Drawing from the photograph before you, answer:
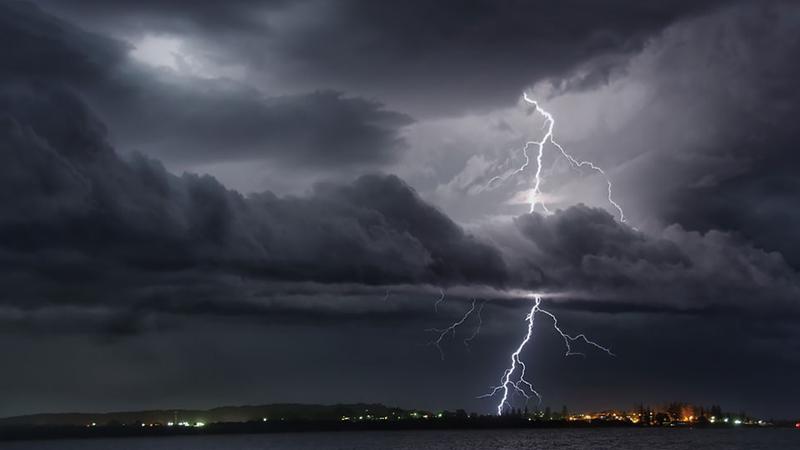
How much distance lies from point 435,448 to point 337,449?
21684mm

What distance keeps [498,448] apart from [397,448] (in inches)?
847

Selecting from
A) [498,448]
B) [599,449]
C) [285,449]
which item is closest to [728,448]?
[599,449]

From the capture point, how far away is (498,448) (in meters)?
169

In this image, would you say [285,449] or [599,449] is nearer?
[599,449]

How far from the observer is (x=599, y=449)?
164 meters

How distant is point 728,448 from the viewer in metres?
164

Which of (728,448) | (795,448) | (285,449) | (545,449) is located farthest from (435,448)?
(795,448)

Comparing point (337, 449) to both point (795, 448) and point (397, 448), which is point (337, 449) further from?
point (795, 448)

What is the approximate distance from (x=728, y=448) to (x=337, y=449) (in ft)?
244

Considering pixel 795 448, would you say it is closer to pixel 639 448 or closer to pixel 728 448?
pixel 728 448

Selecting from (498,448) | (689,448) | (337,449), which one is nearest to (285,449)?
(337,449)

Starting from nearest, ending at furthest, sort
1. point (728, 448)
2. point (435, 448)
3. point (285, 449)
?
1. point (728, 448)
2. point (435, 448)
3. point (285, 449)

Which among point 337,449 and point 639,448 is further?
point 337,449

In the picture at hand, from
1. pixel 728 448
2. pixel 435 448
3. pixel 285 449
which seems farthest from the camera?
pixel 285 449
